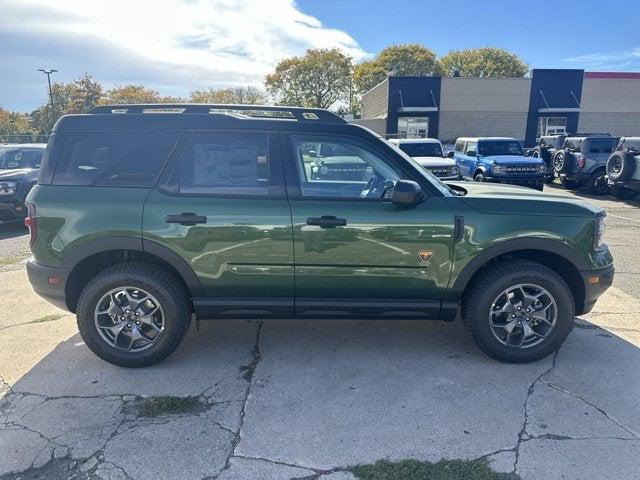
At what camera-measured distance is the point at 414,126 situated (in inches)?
1214

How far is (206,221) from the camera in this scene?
3.29 metres

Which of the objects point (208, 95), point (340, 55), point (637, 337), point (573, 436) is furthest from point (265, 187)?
point (208, 95)

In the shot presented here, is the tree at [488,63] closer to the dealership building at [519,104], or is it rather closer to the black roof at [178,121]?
the dealership building at [519,104]

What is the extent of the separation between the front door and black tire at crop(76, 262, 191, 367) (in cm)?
93

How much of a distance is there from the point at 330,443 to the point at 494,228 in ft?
6.25

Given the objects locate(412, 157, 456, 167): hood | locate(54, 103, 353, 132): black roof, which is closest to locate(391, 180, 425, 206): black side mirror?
locate(54, 103, 353, 132): black roof

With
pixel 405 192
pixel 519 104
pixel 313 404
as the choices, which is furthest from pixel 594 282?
pixel 519 104

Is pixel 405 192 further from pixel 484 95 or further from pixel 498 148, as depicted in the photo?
pixel 484 95

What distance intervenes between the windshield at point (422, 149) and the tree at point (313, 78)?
39.9 metres

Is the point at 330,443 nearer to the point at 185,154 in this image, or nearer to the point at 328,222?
the point at 328,222

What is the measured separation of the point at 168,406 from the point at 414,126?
3013cm

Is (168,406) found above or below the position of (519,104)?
below

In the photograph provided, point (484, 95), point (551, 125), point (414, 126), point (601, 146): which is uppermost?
point (484, 95)

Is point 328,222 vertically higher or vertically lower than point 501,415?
higher
